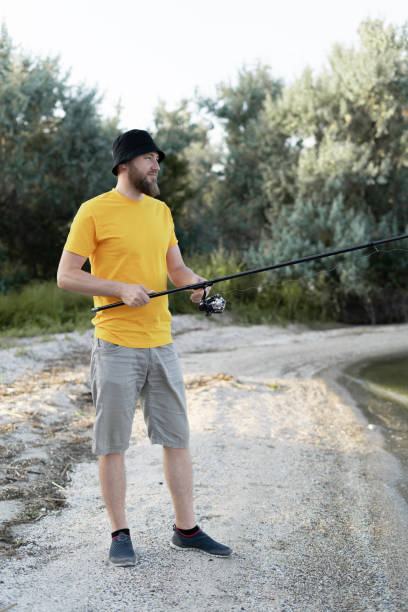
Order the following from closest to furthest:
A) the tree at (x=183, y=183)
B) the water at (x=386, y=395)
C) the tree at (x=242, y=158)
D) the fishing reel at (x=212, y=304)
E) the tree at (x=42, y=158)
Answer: the fishing reel at (x=212, y=304)
the water at (x=386, y=395)
the tree at (x=42, y=158)
the tree at (x=183, y=183)
the tree at (x=242, y=158)

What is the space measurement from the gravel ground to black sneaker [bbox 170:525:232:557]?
43mm

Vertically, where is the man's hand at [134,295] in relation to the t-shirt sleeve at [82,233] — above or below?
below

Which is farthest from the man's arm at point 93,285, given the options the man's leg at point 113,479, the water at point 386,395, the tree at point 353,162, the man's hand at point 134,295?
the tree at point 353,162

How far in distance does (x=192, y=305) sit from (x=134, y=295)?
11.0 metres

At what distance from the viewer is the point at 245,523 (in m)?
3.51

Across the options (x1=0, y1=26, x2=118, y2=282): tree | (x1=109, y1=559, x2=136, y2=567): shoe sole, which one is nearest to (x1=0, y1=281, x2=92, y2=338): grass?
(x1=0, y1=26, x2=118, y2=282): tree

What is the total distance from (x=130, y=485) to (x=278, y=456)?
52.3 inches

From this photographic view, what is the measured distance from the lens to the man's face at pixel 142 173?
9.82 feet

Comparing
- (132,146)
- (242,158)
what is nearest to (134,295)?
(132,146)

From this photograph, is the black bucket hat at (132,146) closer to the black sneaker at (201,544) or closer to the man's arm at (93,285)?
the man's arm at (93,285)

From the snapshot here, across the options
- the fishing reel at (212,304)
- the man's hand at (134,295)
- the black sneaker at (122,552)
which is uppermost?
the man's hand at (134,295)

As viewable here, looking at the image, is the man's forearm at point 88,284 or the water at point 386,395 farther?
the water at point 386,395

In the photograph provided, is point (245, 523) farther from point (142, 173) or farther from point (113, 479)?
point (142, 173)

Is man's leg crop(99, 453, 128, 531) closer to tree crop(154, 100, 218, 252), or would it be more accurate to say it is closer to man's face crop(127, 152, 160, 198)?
man's face crop(127, 152, 160, 198)
